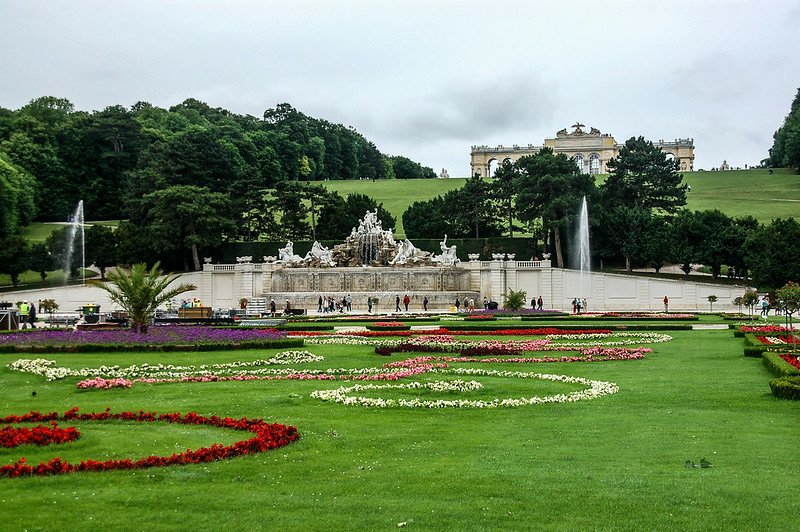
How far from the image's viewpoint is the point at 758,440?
1100 cm

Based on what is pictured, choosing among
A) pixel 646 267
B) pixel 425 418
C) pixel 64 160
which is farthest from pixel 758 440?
pixel 64 160

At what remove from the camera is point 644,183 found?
6831 cm

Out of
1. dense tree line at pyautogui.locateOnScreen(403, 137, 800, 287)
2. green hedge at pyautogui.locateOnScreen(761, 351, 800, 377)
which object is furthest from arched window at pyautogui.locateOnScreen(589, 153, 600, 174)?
green hedge at pyautogui.locateOnScreen(761, 351, 800, 377)

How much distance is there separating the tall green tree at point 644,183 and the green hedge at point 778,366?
160 ft

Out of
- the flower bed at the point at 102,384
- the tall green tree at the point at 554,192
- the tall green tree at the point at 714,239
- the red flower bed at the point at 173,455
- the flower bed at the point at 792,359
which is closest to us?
the red flower bed at the point at 173,455

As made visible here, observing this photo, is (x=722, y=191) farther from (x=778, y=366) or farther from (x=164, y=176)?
(x=778, y=366)

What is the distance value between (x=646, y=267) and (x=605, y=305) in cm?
962

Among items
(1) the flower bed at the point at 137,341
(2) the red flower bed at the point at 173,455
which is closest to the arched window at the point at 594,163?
(1) the flower bed at the point at 137,341

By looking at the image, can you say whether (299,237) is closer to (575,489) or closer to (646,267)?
(646,267)

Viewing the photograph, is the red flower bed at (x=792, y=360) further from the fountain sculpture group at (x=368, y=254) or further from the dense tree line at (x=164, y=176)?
the dense tree line at (x=164, y=176)

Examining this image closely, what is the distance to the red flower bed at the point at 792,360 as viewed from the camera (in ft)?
56.6

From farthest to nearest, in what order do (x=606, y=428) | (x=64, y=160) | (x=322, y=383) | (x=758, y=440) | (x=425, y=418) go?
(x=64, y=160) → (x=322, y=383) → (x=425, y=418) → (x=606, y=428) → (x=758, y=440)

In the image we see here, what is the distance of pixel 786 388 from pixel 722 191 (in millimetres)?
84886

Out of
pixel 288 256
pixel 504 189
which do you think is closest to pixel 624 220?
pixel 504 189
